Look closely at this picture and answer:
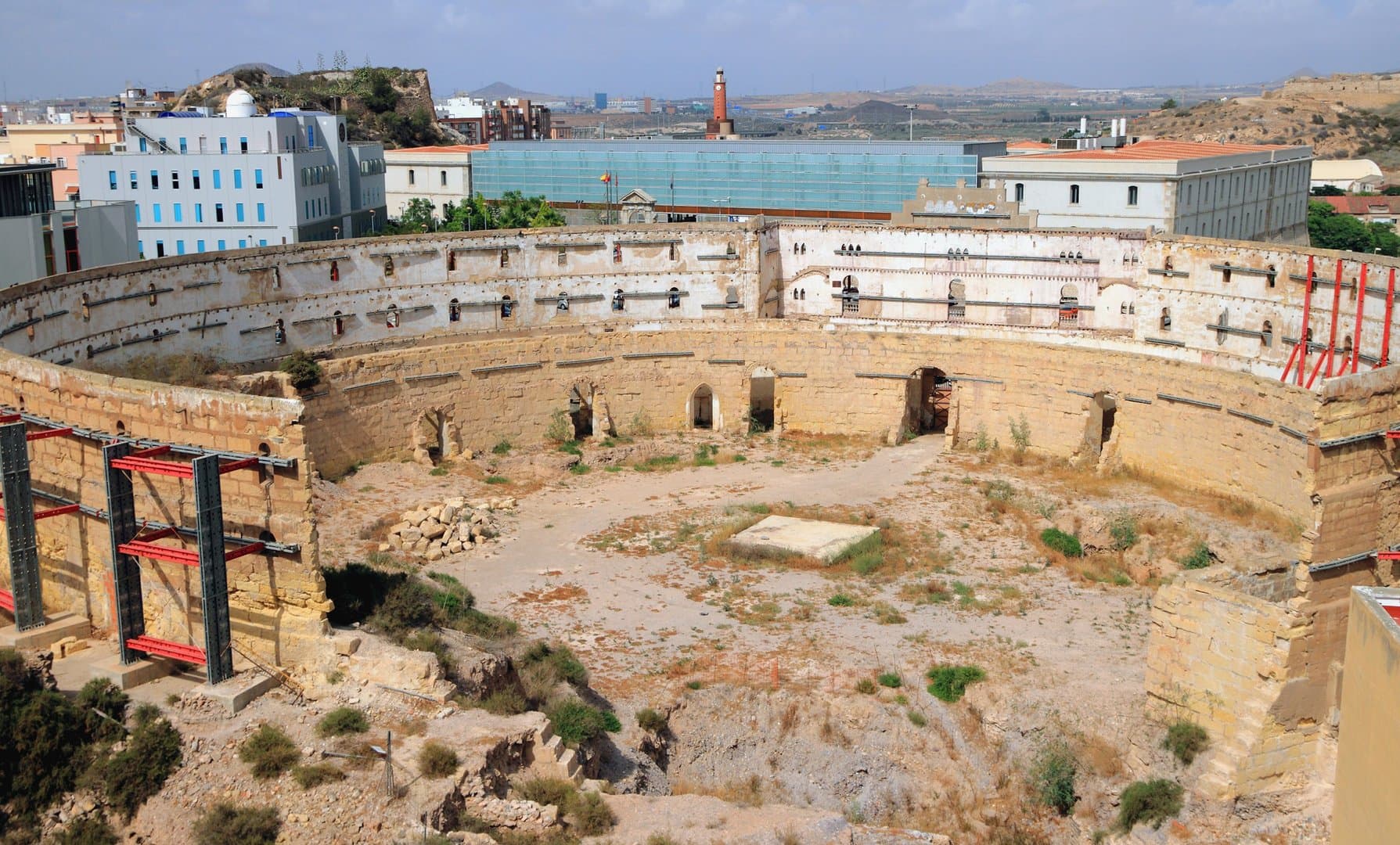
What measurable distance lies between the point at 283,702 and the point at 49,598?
544 centimetres

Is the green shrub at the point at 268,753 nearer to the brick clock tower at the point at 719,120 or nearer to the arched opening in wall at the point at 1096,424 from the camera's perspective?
the arched opening in wall at the point at 1096,424

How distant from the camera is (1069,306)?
40125 millimetres

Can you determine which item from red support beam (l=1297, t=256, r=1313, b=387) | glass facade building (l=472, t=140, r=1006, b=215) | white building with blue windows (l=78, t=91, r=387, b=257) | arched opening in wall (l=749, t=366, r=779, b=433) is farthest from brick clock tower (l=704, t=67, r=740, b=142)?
red support beam (l=1297, t=256, r=1313, b=387)

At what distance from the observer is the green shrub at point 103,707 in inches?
741

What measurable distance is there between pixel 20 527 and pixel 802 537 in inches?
649

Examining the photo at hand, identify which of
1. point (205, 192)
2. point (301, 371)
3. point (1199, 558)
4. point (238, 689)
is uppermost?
point (205, 192)

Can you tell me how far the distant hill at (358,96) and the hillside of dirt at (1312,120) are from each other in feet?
217

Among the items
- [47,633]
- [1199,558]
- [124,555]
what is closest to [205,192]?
[47,633]

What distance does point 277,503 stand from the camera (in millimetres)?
20297

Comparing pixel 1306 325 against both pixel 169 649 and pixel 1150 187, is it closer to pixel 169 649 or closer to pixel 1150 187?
pixel 1150 187

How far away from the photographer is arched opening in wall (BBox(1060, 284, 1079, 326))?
40062 mm

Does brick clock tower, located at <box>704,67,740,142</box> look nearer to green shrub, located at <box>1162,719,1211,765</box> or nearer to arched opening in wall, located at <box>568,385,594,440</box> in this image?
arched opening in wall, located at <box>568,385,594,440</box>

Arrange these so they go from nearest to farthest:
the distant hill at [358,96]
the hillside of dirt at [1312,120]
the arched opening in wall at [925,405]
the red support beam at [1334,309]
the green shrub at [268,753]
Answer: the green shrub at [268,753] → the red support beam at [1334,309] → the arched opening in wall at [925,405] → the distant hill at [358,96] → the hillside of dirt at [1312,120]

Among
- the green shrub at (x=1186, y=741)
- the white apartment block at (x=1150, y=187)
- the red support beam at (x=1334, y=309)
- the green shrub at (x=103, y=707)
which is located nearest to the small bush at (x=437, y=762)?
the green shrub at (x=103, y=707)
